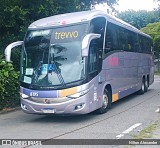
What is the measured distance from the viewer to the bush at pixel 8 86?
13188 millimetres

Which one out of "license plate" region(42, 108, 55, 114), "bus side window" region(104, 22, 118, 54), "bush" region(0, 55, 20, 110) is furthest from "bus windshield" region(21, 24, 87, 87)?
"bush" region(0, 55, 20, 110)

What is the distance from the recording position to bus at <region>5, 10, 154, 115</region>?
10.2 m

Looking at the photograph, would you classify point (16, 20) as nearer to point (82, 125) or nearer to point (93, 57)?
point (93, 57)

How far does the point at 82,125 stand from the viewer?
10.1m

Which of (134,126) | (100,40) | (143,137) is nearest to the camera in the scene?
(143,137)

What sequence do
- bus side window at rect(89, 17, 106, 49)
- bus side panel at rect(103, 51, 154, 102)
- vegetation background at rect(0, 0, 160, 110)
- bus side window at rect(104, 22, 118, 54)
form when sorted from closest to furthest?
bus side window at rect(89, 17, 106, 49) → bus side window at rect(104, 22, 118, 54) → bus side panel at rect(103, 51, 154, 102) → vegetation background at rect(0, 0, 160, 110)

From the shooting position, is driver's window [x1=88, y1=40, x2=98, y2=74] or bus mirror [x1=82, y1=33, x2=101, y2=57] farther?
driver's window [x1=88, y1=40, x2=98, y2=74]

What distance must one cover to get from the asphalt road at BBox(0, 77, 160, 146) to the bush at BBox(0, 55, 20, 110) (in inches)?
27.5

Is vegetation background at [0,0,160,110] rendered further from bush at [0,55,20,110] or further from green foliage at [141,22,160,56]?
green foliage at [141,22,160,56]

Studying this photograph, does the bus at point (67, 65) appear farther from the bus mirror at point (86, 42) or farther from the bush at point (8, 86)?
the bush at point (8, 86)

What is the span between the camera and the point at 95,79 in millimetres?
10961

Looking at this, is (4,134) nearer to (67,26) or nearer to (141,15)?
(67,26)

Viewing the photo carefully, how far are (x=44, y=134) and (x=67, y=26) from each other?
3.79 meters

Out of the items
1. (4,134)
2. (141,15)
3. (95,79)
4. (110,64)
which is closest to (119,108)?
(110,64)
